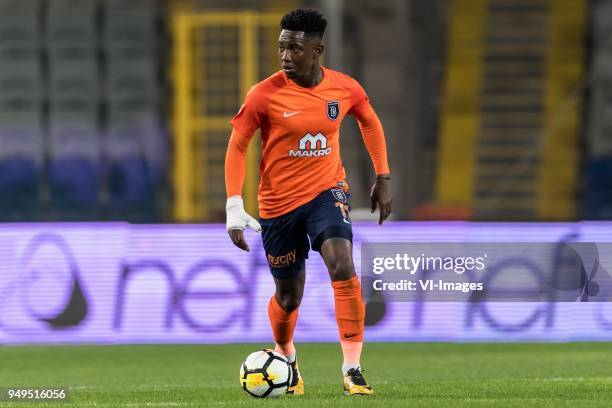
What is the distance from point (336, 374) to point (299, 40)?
10.2ft

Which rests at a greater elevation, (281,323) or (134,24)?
(134,24)

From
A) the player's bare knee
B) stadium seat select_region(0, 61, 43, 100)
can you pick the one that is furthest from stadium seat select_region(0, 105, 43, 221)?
the player's bare knee

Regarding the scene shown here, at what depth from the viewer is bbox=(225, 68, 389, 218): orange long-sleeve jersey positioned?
7188 millimetres

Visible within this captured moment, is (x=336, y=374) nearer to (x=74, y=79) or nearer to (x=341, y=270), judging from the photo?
(x=341, y=270)

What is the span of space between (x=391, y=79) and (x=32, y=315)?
9.35m

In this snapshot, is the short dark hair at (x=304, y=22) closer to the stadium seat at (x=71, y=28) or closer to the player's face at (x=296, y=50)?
the player's face at (x=296, y=50)

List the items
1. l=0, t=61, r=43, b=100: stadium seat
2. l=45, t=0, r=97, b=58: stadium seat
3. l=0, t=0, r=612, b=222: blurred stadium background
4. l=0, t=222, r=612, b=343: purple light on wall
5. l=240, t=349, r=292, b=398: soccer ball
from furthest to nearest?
l=0, t=61, r=43, b=100: stadium seat
l=45, t=0, r=97, b=58: stadium seat
l=0, t=0, r=612, b=222: blurred stadium background
l=0, t=222, r=612, b=343: purple light on wall
l=240, t=349, r=292, b=398: soccer ball

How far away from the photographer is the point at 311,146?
723cm

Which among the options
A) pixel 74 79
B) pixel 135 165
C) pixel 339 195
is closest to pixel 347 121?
pixel 135 165

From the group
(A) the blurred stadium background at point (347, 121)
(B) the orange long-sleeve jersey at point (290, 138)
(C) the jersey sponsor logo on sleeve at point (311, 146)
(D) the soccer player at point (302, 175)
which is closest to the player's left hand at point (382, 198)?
(D) the soccer player at point (302, 175)

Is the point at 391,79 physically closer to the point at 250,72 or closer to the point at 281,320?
the point at 250,72

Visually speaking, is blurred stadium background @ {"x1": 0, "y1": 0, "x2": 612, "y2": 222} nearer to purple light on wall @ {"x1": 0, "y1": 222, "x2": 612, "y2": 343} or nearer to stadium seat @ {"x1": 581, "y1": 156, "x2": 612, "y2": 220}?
stadium seat @ {"x1": 581, "y1": 156, "x2": 612, "y2": 220}

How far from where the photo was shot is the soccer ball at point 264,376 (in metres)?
7.15

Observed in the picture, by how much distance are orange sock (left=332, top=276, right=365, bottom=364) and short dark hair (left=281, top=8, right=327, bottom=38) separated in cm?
128
